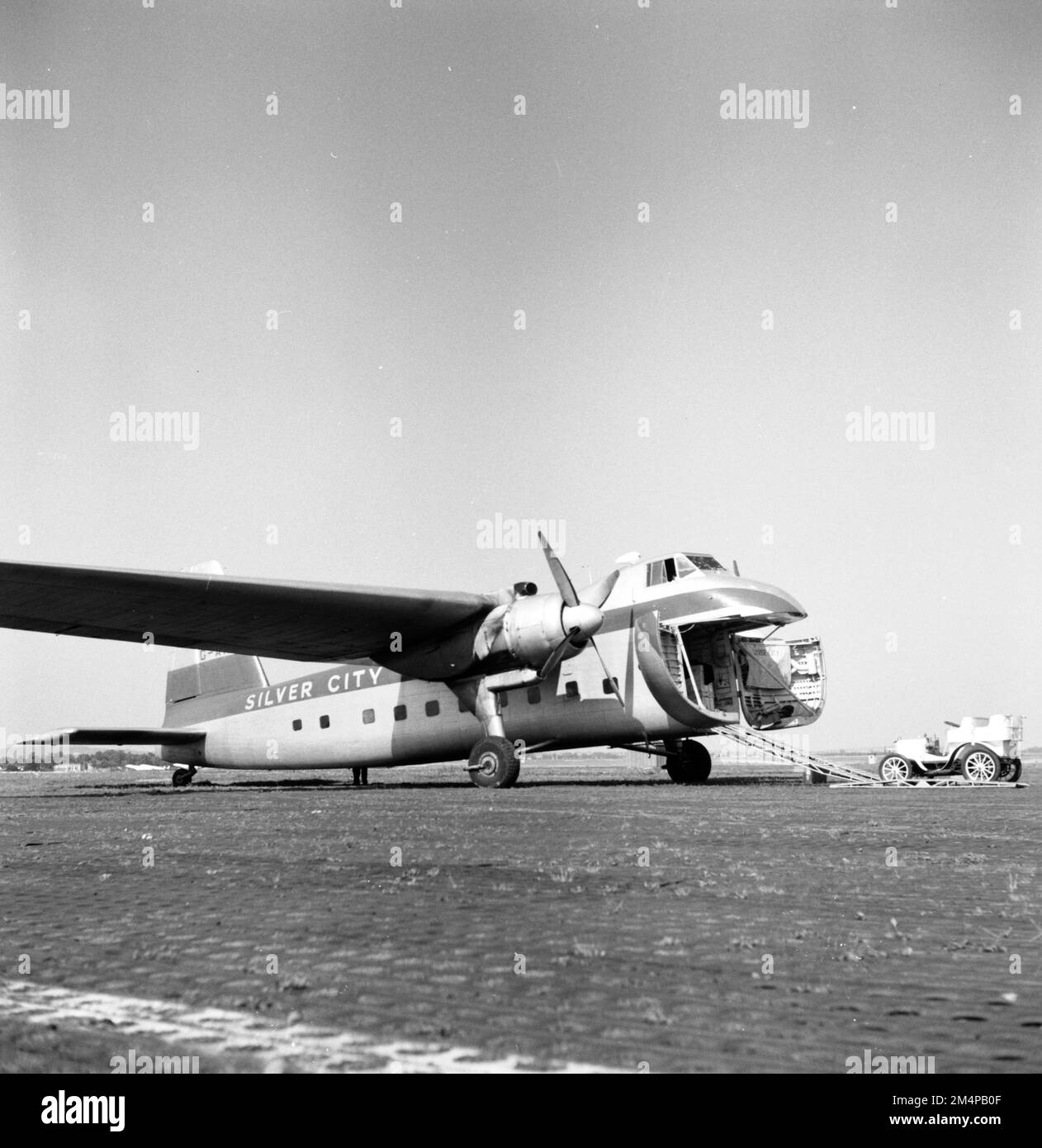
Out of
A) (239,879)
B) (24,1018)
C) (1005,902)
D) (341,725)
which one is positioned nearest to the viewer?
(24,1018)

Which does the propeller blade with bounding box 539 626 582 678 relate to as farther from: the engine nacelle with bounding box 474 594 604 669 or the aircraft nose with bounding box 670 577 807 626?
the aircraft nose with bounding box 670 577 807 626

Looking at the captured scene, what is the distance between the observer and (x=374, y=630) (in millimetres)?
23656

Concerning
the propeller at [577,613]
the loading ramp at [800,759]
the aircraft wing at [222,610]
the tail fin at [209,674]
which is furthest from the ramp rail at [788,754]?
the tail fin at [209,674]

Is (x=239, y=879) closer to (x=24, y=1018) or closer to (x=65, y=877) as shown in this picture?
(x=65, y=877)

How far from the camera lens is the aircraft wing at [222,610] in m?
19.9

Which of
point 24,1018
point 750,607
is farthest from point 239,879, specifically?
point 750,607

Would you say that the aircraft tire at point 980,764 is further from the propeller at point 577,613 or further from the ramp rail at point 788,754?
the propeller at point 577,613

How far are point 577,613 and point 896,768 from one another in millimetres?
8595

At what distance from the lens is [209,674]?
31.0m

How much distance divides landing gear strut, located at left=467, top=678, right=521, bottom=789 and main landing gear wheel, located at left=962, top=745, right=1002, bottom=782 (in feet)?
32.8

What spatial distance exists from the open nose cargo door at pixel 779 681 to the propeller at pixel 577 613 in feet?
11.9
